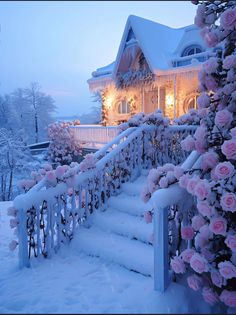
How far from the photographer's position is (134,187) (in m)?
5.47

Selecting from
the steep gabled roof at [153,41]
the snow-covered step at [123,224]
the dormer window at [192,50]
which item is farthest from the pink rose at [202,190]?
the dormer window at [192,50]

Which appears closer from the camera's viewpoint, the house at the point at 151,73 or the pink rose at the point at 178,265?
the pink rose at the point at 178,265

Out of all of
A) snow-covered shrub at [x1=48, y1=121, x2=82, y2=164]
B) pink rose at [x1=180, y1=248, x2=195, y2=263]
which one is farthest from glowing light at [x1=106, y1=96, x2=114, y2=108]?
pink rose at [x1=180, y1=248, x2=195, y2=263]

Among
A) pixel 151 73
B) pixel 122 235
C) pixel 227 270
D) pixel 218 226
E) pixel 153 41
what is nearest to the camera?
pixel 227 270

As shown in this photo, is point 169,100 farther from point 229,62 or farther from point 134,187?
point 229,62

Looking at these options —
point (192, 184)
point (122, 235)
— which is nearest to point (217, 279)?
point (192, 184)

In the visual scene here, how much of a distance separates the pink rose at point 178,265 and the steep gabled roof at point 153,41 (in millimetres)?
11213

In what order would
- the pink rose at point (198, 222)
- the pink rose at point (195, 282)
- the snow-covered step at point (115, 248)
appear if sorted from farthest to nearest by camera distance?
the snow-covered step at point (115, 248) < the pink rose at point (198, 222) < the pink rose at point (195, 282)

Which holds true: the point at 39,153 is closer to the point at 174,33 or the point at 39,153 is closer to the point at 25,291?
the point at 174,33

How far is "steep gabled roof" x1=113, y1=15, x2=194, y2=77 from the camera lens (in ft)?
42.9

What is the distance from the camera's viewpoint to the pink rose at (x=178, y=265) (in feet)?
9.16

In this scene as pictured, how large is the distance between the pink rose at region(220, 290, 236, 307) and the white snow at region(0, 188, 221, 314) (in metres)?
0.28

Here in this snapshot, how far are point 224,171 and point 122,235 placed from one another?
2397 mm

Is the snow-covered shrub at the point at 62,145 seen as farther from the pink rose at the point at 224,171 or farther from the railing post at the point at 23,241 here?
the pink rose at the point at 224,171
